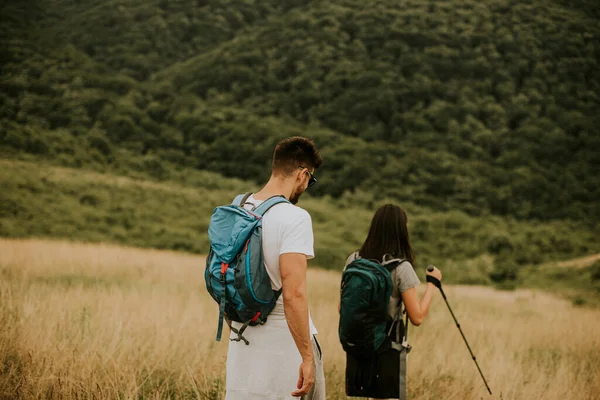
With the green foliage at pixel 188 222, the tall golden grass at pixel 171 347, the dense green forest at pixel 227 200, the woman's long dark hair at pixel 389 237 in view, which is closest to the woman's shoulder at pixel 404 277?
the woman's long dark hair at pixel 389 237

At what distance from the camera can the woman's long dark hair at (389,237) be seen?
353cm

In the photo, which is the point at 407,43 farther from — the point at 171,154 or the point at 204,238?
the point at 204,238

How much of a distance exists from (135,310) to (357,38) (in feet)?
202

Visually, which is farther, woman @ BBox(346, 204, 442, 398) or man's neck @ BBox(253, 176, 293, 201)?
woman @ BBox(346, 204, 442, 398)

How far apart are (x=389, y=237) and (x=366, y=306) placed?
49cm

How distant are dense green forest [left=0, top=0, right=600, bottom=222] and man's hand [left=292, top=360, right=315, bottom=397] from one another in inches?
1643

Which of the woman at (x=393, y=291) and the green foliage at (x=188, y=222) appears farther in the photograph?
the green foliage at (x=188, y=222)

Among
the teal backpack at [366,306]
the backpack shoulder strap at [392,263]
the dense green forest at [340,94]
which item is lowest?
the teal backpack at [366,306]

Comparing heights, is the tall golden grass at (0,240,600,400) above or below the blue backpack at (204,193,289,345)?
below

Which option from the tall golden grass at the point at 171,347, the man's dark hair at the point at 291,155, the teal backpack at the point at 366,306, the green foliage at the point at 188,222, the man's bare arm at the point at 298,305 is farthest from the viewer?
the green foliage at the point at 188,222

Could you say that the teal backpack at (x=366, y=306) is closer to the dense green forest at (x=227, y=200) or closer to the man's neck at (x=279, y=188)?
the man's neck at (x=279, y=188)

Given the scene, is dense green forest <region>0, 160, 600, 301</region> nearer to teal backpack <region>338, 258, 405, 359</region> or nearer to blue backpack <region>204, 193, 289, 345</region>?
teal backpack <region>338, 258, 405, 359</region>

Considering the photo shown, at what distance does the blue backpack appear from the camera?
96.4 inches

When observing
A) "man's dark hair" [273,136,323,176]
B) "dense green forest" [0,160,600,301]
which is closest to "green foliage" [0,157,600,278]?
"dense green forest" [0,160,600,301]
